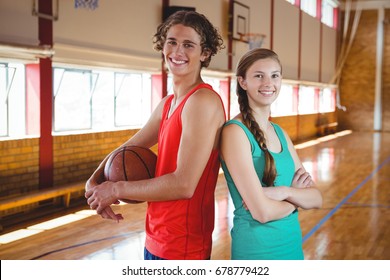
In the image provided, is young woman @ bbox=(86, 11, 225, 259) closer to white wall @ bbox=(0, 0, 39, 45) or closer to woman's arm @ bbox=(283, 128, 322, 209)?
woman's arm @ bbox=(283, 128, 322, 209)

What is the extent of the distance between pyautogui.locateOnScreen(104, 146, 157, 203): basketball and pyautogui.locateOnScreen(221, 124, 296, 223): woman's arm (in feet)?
1.29

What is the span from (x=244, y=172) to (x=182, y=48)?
1.35 feet

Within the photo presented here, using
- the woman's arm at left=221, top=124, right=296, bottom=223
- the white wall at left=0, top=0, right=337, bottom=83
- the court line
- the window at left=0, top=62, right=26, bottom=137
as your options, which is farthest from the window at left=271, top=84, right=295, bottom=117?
the woman's arm at left=221, top=124, right=296, bottom=223

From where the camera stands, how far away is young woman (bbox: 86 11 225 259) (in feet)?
4.73

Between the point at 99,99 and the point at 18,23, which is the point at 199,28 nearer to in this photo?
the point at 18,23

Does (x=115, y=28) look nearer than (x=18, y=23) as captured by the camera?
No

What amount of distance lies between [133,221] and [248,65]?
3.98 m

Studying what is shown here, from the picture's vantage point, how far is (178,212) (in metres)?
1.50


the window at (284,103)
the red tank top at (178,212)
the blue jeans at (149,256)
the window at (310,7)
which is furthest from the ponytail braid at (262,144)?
the window at (310,7)

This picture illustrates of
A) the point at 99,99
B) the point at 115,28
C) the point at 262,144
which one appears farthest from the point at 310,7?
the point at 262,144

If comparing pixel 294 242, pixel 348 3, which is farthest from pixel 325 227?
pixel 348 3

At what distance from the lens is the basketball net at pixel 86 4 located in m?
6.16

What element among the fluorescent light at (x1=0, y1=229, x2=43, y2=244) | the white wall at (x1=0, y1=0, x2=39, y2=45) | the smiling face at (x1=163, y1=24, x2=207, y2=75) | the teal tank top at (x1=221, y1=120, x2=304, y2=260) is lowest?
the fluorescent light at (x1=0, y1=229, x2=43, y2=244)

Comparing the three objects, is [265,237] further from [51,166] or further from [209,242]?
[51,166]
